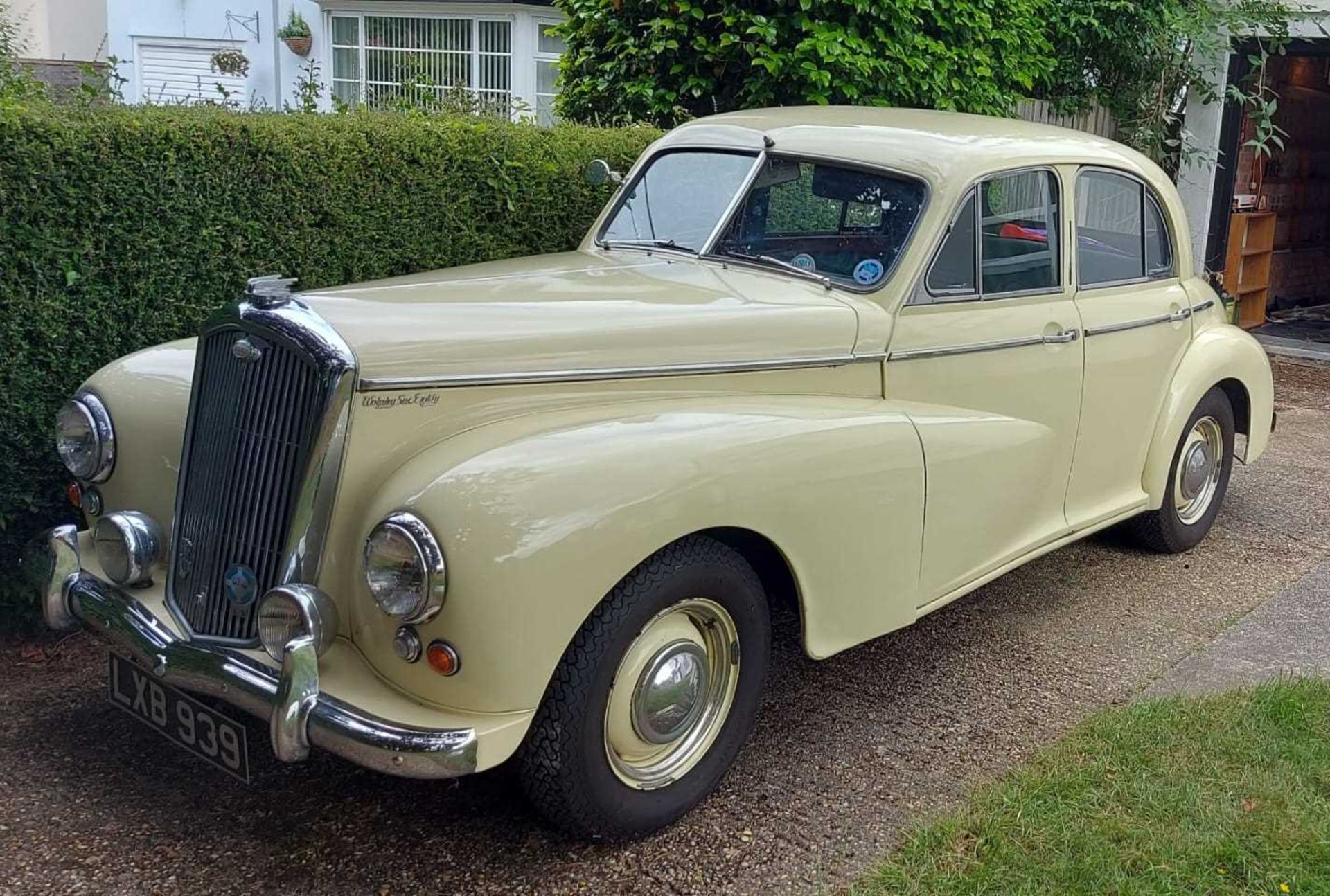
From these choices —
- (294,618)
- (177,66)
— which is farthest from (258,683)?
(177,66)

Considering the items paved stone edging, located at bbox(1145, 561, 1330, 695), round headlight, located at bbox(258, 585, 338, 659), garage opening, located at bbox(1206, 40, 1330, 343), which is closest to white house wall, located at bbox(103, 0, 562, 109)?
garage opening, located at bbox(1206, 40, 1330, 343)

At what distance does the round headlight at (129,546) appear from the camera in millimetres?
3139

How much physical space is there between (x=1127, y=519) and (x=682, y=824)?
2.94 m

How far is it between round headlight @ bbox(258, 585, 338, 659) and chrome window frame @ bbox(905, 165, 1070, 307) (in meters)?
2.03

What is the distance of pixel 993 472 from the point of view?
3846 mm

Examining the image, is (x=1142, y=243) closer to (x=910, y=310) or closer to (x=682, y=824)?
(x=910, y=310)

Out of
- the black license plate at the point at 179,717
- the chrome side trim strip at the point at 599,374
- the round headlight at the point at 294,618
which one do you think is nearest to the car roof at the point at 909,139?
the chrome side trim strip at the point at 599,374

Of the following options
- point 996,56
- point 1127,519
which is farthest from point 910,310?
A: point 996,56

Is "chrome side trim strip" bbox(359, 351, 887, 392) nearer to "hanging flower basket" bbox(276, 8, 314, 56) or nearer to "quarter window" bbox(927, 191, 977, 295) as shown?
"quarter window" bbox(927, 191, 977, 295)

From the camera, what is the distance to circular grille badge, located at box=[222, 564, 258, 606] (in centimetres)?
290

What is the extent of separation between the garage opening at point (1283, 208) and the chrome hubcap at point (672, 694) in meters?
8.81

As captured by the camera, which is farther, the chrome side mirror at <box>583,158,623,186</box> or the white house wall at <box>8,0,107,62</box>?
the white house wall at <box>8,0,107,62</box>

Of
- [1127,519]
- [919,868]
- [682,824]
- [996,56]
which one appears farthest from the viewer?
[996,56]

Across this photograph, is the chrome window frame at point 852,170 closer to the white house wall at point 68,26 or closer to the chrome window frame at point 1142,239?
the chrome window frame at point 1142,239
